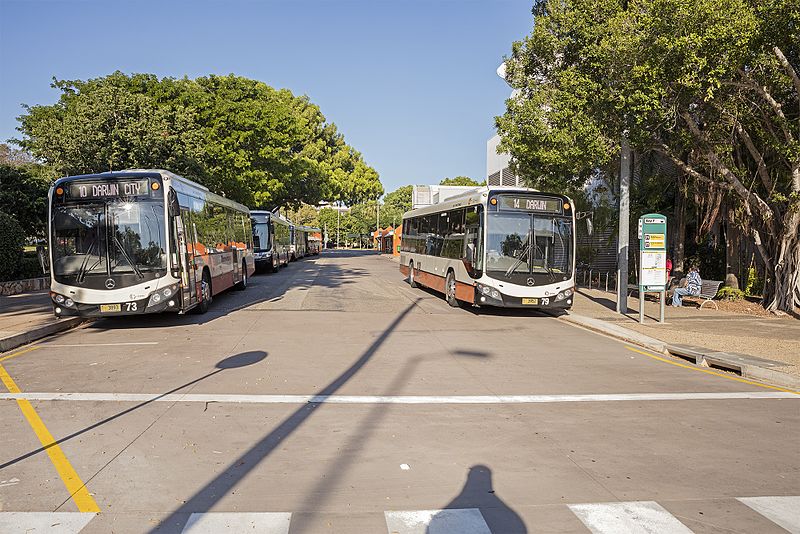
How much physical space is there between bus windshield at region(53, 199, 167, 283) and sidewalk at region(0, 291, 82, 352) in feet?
3.83

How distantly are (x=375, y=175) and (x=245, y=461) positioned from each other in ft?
246

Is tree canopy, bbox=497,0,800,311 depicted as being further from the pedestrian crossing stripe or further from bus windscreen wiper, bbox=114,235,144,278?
bus windscreen wiper, bbox=114,235,144,278

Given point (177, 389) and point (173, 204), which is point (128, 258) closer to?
point (173, 204)

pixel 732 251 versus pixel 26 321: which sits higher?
pixel 732 251

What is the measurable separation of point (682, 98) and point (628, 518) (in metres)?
12.4

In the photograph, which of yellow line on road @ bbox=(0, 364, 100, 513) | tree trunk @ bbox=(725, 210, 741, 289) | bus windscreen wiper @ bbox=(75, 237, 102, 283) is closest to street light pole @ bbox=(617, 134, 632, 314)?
tree trunk @ bbox=(725, 210, 741, 289)

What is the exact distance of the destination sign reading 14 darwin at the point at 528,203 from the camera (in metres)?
15.2

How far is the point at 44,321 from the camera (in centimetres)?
1288

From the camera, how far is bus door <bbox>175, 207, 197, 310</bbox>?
12844mm

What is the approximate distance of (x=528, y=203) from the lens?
1528 centimetres

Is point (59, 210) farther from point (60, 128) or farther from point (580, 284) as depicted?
point (580, 284)

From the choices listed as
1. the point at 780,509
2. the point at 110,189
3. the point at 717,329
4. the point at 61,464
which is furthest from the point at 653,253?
the point at 61,464

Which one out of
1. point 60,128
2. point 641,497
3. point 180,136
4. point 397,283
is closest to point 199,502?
point 641,497

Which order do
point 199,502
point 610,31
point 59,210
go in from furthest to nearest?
1. point 610,31
2. point 59,210
3. point 199,502
